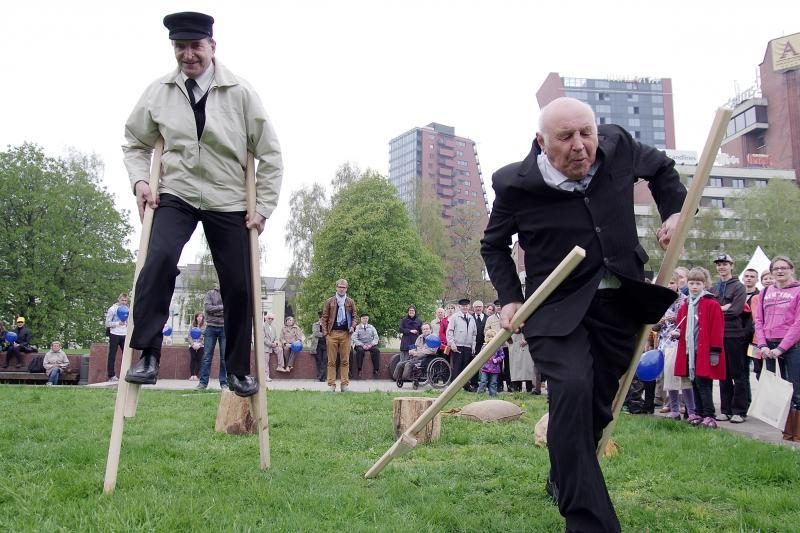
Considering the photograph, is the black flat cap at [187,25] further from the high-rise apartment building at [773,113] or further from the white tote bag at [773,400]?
the high-rise apartment building at [773,113]

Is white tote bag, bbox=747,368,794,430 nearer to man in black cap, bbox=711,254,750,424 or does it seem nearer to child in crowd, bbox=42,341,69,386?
man in black cap, bbox=711,254,750,424

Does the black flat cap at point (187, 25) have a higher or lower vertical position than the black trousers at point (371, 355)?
higher

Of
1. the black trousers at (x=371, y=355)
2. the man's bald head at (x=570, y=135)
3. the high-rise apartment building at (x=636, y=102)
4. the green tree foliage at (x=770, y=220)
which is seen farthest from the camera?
the high-rise apartment building at (x=636, y=102)

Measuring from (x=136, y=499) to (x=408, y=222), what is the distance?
46.0 metres

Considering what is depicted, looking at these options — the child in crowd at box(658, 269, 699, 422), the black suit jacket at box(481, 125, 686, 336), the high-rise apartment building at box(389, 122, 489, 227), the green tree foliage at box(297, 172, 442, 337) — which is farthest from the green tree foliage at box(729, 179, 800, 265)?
the high-rise apartment building at box(389, 122, 489, 227)

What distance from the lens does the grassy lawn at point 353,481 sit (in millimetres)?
3738

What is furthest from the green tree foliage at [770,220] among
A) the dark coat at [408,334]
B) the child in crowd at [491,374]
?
the child in crowd at [491,374]

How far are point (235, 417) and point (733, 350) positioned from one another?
7274 millimetres

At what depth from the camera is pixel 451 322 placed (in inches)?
665

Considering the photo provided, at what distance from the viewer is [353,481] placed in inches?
186

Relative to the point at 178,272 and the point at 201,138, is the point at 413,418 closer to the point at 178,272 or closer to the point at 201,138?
the point at 178,272

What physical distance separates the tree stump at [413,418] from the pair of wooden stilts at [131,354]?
84.9 inches

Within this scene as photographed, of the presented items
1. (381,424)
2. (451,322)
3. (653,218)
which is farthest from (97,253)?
(653,218)

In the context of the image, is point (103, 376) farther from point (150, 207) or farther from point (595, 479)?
point (595, 479)
